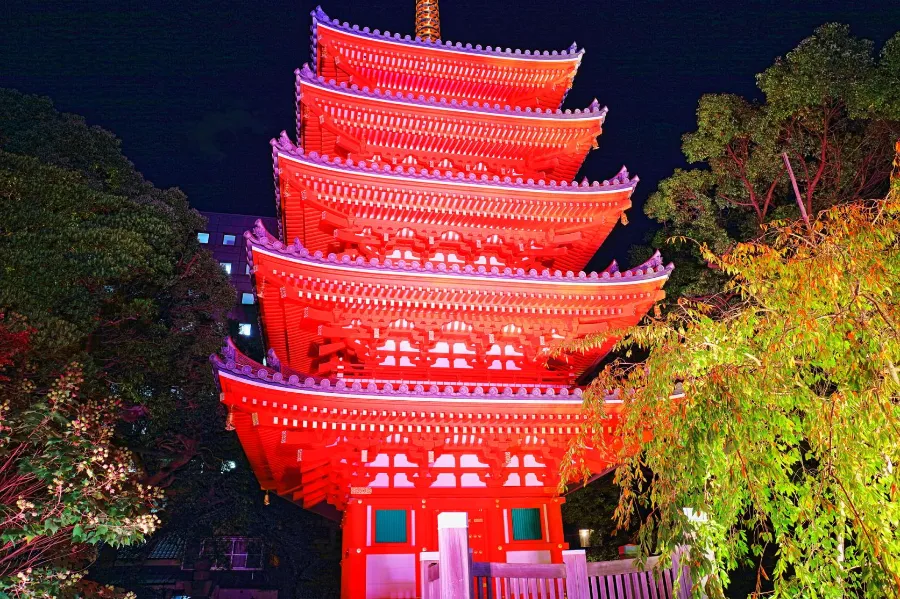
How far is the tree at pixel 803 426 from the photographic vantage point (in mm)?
4887

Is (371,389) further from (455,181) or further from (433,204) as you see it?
(455,181)

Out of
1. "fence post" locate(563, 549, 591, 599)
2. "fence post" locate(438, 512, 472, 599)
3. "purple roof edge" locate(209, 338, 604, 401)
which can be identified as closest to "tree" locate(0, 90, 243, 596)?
"purple roof edge" locate(209, 338, 604, 401)

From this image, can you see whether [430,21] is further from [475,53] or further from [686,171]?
[686,171]

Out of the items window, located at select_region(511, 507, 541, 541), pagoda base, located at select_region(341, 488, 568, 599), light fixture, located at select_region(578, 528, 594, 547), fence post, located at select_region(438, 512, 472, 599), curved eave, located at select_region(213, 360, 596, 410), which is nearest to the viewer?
fence post, located at select_region(438, 512, 472, 599)

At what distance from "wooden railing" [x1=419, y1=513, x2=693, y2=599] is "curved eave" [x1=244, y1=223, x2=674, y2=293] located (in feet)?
17.2

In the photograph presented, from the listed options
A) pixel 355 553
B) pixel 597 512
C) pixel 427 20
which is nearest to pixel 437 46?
pixel 427 20

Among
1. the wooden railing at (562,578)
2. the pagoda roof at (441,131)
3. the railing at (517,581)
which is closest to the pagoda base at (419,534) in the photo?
the wooden railing at (562,578)

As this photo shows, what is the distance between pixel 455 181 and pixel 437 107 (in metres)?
2.20

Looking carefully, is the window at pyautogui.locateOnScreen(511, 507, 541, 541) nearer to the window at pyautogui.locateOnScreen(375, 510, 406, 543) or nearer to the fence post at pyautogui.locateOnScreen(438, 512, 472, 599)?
the window at pyautogui.locateOnScreen(375, 510, 406, 543)

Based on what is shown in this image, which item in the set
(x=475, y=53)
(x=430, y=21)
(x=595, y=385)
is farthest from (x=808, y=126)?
(x=595, y=385)

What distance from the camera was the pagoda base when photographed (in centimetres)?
975

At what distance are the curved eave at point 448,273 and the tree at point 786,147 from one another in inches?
211

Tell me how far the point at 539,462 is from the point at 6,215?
40.5ft

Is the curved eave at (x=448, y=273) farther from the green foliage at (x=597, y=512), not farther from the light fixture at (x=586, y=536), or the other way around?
the light fixture at (x=586, y=536)
